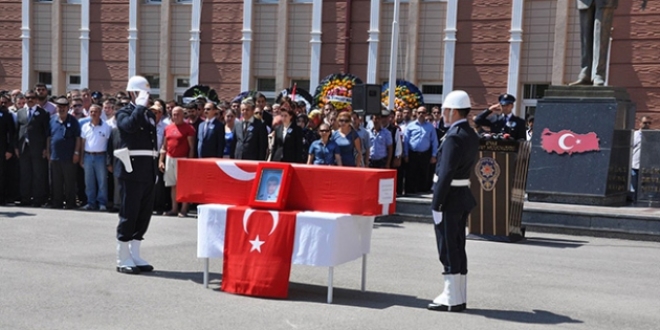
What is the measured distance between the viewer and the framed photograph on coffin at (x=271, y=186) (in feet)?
26.8

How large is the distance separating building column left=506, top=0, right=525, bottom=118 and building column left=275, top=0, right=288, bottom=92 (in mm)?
7739

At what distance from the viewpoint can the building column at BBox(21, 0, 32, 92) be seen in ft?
109

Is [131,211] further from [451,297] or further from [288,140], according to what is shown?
[288,140]

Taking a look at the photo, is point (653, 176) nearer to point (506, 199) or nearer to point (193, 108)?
point (506, 199)

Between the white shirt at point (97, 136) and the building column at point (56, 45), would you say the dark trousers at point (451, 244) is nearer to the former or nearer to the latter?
the white shirt at point (97, 136)

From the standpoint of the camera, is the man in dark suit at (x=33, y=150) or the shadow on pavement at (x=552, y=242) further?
the man in dark suit at (x=33, y=150)

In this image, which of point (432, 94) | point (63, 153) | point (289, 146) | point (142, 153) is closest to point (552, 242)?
point (289, 146)

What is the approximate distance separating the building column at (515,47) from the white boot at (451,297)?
19292 millimetres

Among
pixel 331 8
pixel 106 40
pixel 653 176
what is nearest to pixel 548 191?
pixel 653 176

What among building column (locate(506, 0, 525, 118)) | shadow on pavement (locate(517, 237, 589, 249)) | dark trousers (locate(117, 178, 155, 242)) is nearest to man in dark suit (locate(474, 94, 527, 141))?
shadow on pavement (locate(517, 237, 589, 249))

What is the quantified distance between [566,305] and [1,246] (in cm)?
667

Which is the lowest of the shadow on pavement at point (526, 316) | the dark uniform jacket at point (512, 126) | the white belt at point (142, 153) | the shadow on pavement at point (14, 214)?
the shadow on pavement at point (14, 214)

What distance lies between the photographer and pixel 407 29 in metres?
28.0

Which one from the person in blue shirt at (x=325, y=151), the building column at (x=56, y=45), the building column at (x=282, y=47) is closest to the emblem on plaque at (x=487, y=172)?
the person in blue shirt at (x=325, y=151)
